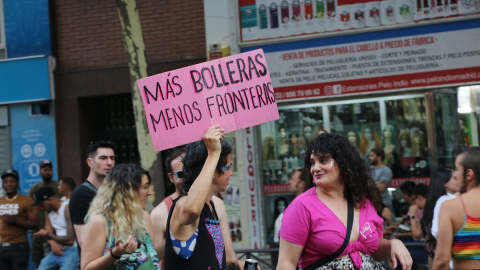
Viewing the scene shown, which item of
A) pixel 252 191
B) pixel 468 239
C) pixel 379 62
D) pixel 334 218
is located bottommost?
pixel 252 191

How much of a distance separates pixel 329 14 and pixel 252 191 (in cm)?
312

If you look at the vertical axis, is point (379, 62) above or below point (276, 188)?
above

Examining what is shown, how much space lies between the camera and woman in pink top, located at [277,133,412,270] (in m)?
4.16

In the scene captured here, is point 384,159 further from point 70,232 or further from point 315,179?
point 315,179

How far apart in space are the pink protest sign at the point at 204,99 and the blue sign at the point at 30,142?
10.0m

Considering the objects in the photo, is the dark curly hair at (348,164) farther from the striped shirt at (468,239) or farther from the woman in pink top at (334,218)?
the striped shirt at (468,239)

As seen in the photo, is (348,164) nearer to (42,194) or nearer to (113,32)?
(42,194)

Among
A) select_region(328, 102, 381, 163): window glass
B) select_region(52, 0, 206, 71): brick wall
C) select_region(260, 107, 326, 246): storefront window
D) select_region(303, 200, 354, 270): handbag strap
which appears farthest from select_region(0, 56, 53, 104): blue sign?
select_region(303, 200, 354, 270): handbag strap

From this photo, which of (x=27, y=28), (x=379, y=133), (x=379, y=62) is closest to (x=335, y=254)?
(x=379, y=62)

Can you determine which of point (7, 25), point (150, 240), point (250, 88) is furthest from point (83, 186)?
point (7, 25)

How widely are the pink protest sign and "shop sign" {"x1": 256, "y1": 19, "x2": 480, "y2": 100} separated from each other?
281 inches

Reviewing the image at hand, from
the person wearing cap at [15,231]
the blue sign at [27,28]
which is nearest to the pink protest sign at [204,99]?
the person wearing cap at [15,231]

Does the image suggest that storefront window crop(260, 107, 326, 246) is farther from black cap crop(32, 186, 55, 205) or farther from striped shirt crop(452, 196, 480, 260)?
striped shirt crop(452, 196, 480, 260)

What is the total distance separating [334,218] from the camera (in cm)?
422
